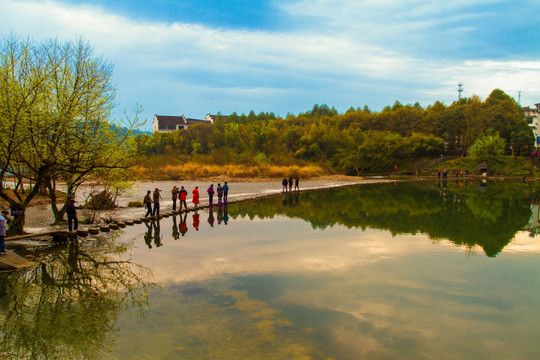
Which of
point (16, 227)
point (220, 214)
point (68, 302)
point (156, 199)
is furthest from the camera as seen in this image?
point (220, 214)

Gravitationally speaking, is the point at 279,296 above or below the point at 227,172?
below

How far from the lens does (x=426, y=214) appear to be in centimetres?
2225

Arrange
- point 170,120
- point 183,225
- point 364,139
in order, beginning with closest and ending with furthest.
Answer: point 183,225
point 364,139
point 170,120

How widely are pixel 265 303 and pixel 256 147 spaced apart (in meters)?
81.4

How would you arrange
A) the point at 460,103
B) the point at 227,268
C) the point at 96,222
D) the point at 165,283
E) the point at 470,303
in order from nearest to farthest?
the point at 470,303, the point at 165,283, the point at 227,268, the point at 96,222, the point at 460,103

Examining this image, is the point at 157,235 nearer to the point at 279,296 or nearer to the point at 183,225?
the point at 183,225

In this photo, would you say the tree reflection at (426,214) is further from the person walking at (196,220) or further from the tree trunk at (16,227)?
the tree trunk at (16,227)

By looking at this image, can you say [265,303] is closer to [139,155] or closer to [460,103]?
[139,155]

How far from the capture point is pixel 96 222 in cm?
1931

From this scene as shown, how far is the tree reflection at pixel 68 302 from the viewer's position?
22.3 ft

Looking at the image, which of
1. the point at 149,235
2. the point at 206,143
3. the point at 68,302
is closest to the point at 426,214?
the point at 149,235

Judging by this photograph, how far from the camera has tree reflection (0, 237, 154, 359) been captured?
679cm

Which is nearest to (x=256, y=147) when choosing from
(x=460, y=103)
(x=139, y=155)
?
(x=460, y=103)

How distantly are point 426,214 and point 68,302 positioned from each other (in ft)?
61.7
